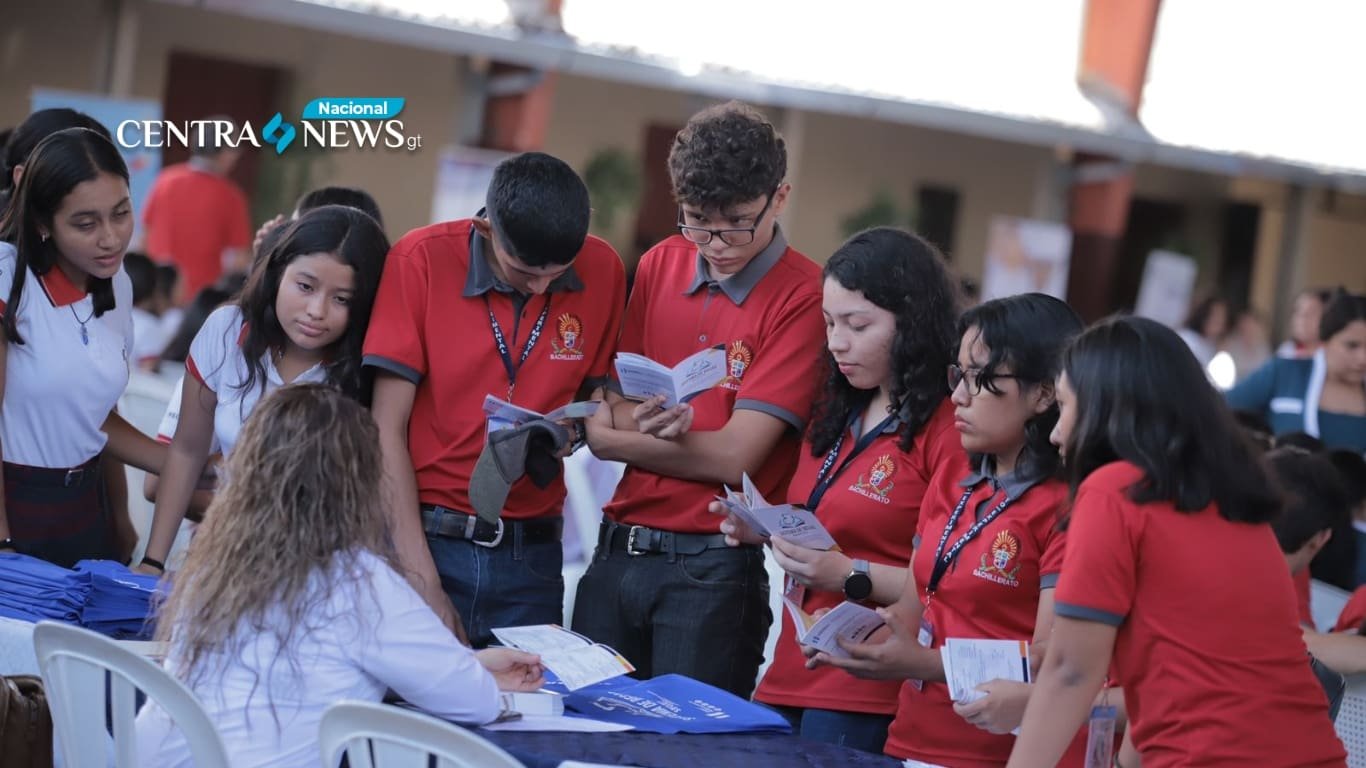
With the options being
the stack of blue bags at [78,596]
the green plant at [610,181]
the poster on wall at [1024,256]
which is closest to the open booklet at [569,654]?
the stack of blue bags at [78,596]

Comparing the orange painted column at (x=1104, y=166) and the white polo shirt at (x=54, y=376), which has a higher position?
the orange painted column at (x=1104, y=166)

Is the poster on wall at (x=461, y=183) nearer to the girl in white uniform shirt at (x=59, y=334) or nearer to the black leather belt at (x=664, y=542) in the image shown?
the girl in white uniform shirt at (x=59, y=334)

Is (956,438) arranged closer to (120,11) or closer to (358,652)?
(358,652)

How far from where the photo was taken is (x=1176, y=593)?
8.27ft

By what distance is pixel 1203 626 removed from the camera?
2.53m

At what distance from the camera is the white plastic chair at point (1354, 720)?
4223mm

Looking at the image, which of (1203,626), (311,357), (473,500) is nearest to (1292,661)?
(1203,626)

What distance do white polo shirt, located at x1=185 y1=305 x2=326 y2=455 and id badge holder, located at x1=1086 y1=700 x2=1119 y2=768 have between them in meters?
2.01

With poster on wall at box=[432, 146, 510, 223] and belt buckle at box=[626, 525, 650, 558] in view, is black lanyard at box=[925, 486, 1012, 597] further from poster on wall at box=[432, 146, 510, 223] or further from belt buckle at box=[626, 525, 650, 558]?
poster on wall at box=[432, 146, 510, 223]

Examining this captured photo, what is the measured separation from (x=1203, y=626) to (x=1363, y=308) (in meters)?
4.50

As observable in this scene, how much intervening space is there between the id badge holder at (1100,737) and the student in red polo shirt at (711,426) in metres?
1.11

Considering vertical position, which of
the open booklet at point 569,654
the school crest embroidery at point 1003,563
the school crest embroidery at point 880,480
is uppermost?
the school crest embroidery at point 880,480

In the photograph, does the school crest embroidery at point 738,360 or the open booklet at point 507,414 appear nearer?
the open booklet at point 507,414

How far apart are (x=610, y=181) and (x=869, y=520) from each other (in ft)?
33.3
